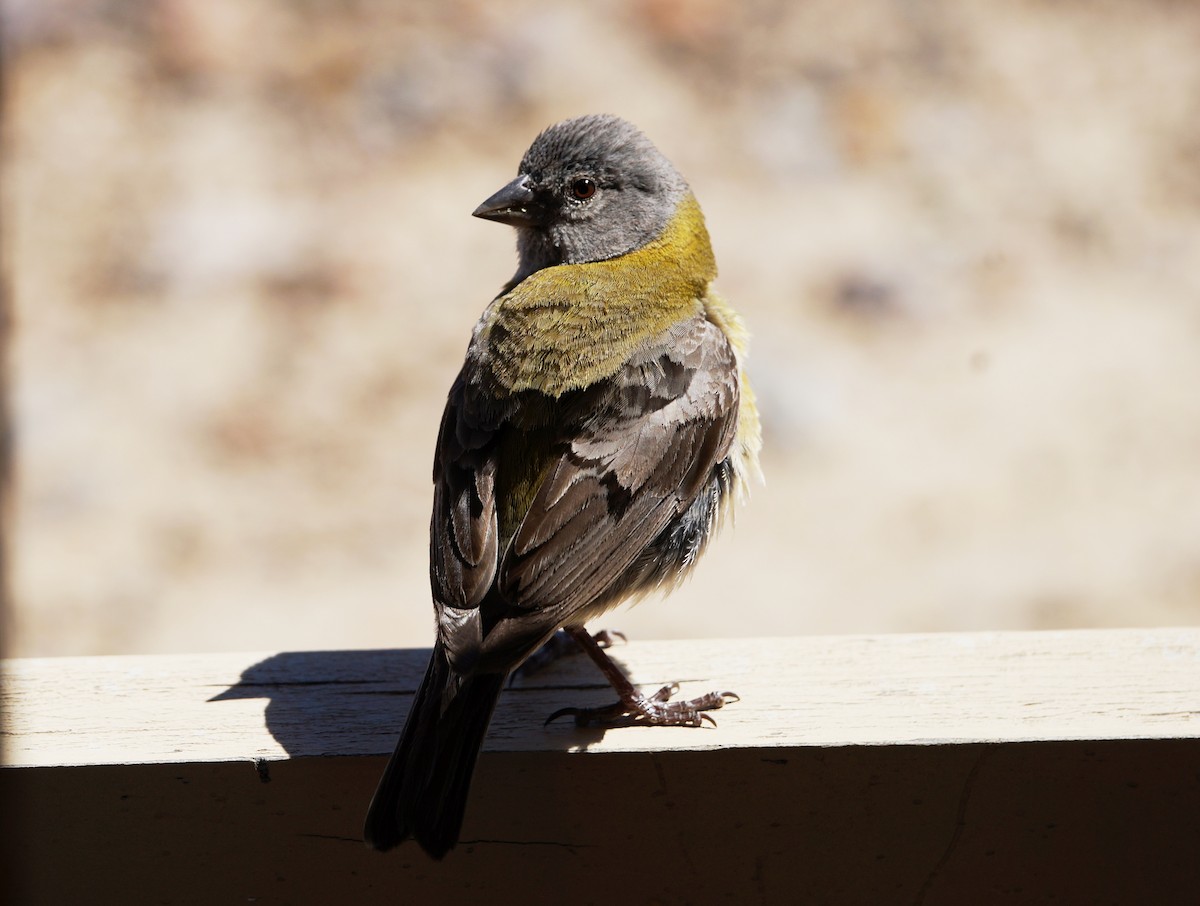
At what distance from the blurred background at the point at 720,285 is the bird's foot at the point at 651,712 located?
2.37 meters

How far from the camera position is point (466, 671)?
2.19 m

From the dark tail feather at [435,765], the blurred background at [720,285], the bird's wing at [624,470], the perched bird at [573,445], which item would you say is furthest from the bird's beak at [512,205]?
the blurred background at [720,285]

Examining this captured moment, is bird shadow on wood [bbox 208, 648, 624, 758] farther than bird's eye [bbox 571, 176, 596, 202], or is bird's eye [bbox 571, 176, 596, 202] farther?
bird's eye [bbox 571, 176, 596, 202]

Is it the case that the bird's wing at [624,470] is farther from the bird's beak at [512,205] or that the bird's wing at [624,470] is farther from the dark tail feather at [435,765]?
the bird's beak at [512,205]

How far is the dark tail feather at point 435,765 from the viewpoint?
2.02 meters

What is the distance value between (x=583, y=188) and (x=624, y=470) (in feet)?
3.35

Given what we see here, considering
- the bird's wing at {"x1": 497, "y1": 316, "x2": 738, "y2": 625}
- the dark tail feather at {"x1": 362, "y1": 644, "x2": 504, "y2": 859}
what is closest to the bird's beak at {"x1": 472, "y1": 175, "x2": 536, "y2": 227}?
the bird's wing at {"x1": 497, "y1": 316, "x2": 738, "y2": 625}

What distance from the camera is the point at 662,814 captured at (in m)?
2.24

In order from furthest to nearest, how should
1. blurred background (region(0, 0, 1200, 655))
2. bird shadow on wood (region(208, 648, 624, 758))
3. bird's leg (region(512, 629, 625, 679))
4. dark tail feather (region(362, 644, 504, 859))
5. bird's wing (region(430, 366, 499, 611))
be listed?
blurred background (region(0, 0, 1200, 655))
bird's leg (region(512, 629, 625, 679))
bird's wing (region(430, 366, 499, 611))
bird shadow on wood (region(208, 648, 624, 758))
dark tail feather (region(362, 644, 504, 859))

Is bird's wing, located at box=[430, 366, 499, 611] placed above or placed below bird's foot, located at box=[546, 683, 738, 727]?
above

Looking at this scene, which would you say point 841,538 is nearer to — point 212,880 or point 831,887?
point 831,887

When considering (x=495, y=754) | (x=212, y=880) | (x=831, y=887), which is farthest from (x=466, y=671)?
(x=831, y=887)

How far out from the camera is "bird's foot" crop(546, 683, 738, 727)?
94.4 inches

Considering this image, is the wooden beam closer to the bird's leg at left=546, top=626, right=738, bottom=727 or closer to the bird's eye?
the bird's leg at left=546, top=626, right=738, bottom=727
